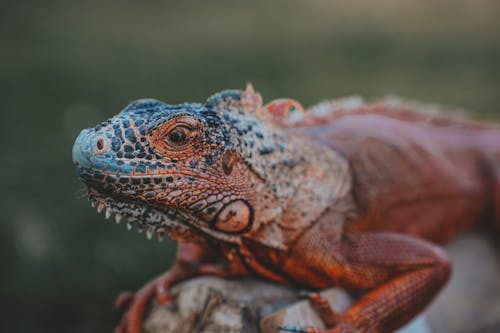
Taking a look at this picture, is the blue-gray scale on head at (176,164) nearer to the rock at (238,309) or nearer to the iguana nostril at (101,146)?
the iguana nostril at (101,146)

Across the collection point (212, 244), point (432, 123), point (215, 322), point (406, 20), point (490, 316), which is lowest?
point (490, 316)

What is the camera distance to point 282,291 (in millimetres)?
3270

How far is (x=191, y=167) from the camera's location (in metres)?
2.71

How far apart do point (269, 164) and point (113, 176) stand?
34.1 inches

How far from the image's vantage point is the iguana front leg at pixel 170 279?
3367 mm

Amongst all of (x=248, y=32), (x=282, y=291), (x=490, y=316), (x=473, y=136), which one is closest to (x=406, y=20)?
(x=248, y=32)

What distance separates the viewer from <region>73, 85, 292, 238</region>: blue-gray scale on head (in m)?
2.55

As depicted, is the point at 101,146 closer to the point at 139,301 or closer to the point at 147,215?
the point at 147,215

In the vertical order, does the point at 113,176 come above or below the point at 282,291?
above

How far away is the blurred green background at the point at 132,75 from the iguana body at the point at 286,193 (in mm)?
2317

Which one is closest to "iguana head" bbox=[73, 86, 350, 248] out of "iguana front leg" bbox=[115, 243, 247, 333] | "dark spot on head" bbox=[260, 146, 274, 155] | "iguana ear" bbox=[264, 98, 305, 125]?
"dark spot on head" bbox=[260, 146, 274, 155]

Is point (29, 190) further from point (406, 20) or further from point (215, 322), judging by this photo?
point (406, 20)

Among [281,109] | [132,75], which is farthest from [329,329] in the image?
[132,75]

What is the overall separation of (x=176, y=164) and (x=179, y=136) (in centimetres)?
14
